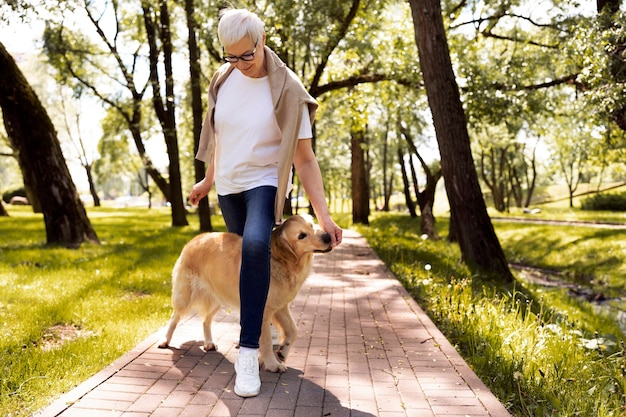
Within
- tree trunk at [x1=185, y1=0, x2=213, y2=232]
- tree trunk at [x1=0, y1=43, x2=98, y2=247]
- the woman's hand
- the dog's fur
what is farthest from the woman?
tree trunk at [x1=185, y1=0, x2=213, y2=232]

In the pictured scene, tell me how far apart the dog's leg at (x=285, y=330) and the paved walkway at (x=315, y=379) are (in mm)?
139

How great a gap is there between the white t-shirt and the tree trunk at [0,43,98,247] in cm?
829

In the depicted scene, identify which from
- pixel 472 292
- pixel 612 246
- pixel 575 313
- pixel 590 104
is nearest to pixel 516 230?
pixel 612 246

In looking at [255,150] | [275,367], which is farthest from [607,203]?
[255,150]

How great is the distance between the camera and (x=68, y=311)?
586cm

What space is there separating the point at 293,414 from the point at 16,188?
5418 centimetres

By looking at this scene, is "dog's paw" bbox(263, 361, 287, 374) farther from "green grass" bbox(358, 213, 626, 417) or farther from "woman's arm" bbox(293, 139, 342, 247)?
"green grass" bbox(358, 213, 626, 417)

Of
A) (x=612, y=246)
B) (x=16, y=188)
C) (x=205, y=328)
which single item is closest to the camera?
(x=205, y=328)

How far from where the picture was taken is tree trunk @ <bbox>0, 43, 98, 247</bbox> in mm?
10805

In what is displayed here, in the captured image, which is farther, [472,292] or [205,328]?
[472,292]

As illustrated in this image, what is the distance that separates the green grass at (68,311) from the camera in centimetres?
384

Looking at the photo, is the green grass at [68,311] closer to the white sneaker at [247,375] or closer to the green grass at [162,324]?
the green grass at [162,324]

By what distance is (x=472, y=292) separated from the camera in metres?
7.32

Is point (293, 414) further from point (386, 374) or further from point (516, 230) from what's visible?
point (516, 230)
